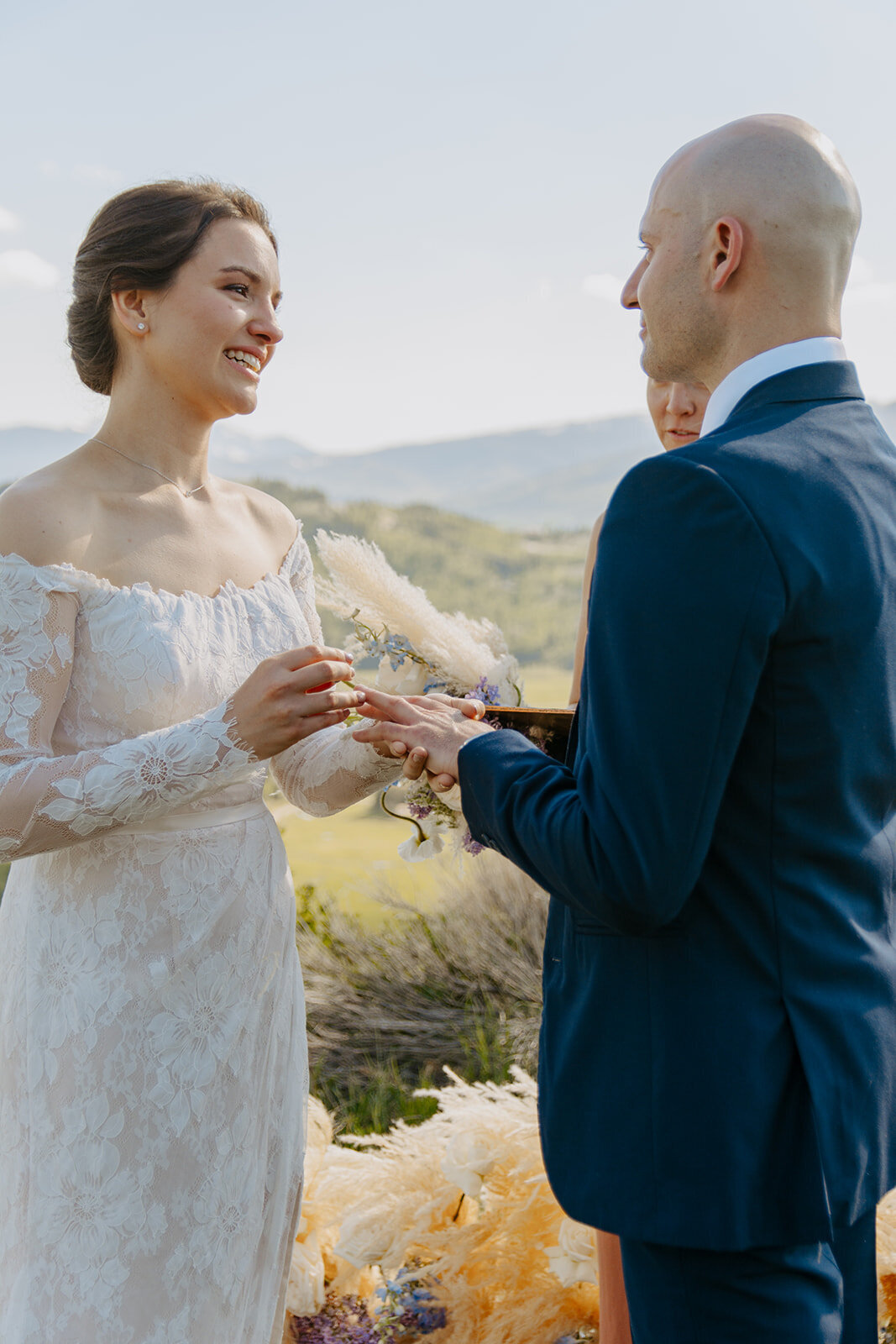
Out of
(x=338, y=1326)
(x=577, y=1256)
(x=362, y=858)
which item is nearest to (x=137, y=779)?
(x=577, y=1256)

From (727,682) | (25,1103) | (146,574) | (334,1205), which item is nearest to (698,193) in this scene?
(727,682)

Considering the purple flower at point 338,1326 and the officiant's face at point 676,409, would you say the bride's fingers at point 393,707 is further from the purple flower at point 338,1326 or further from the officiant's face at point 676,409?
the purple flower at point 338,1326

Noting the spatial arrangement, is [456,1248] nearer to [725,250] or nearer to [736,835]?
[736,835]

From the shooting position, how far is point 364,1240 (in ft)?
10.2

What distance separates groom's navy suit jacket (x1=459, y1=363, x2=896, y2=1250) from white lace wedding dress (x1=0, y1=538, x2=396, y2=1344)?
810 mm

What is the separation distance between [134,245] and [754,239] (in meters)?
1.36

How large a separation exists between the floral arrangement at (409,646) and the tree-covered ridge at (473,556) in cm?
599

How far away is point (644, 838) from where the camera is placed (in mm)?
1494

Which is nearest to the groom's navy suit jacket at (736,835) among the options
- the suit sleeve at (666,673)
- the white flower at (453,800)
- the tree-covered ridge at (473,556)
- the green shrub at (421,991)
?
the suit sleeve at (666,673)

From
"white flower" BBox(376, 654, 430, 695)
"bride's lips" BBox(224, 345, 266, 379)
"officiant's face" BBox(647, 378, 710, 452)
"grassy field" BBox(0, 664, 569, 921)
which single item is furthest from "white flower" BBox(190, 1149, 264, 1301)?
"grassy field" BBox(0, 664, 569, 921)

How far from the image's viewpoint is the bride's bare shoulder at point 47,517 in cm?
213

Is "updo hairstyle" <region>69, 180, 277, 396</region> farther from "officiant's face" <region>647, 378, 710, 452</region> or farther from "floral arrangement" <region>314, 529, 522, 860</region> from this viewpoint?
"officiant's face" <region>647, 378, 710, 452</region>

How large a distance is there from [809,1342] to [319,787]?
1485 millimetres

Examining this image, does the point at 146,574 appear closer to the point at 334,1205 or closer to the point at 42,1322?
the point at 42,1322
